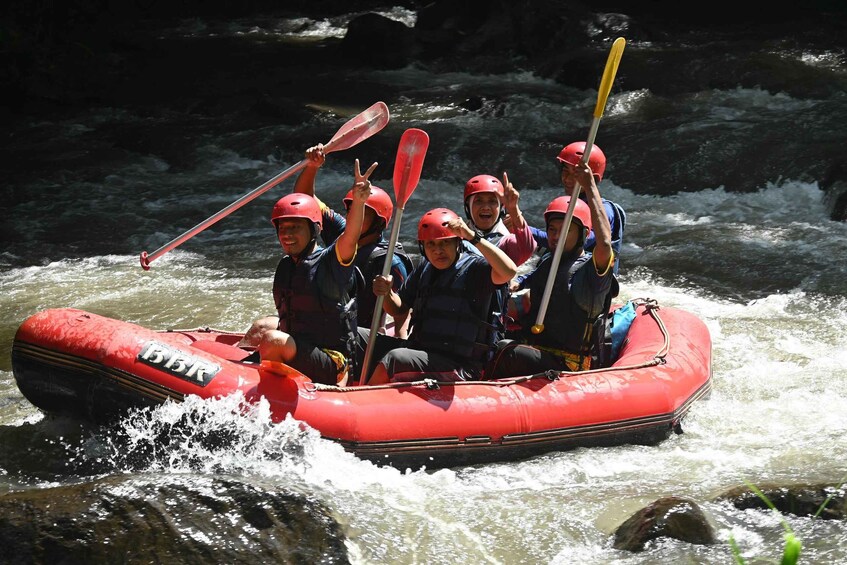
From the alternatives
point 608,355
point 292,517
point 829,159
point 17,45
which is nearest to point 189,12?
point 17,45

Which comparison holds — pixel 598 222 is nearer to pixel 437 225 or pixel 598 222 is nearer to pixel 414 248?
pixel 437 225

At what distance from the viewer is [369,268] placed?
5.43m

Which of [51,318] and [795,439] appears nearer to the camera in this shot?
[51,318]

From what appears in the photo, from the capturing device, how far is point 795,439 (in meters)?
5.17

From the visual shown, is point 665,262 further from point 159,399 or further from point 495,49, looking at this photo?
point 495,49

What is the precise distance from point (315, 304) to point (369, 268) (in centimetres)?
72

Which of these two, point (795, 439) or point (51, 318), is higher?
point (51, 318)

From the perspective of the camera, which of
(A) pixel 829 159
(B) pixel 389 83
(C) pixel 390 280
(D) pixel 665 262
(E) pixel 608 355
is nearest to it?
(C) pixel 390 280

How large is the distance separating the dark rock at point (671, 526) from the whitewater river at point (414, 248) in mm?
46

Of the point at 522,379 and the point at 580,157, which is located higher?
the point at 580,157

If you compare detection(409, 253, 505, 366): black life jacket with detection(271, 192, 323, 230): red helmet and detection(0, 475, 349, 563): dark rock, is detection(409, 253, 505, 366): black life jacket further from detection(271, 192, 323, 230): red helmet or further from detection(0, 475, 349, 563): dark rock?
detection(0, 475, 349, 563): dark rock

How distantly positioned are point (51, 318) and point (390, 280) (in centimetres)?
150

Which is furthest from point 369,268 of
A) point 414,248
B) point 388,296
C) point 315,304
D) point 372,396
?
point 414,248

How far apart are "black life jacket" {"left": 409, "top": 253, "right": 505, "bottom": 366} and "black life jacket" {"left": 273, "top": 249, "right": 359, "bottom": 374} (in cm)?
33
